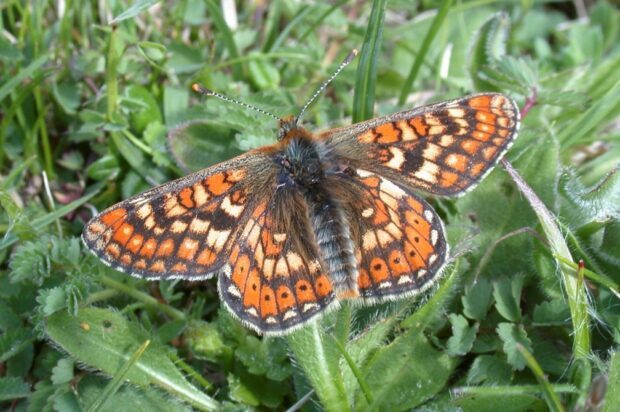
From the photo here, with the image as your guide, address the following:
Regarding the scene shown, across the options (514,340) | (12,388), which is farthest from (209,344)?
(514,340)

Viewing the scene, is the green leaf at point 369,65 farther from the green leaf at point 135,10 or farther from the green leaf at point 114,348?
the green leaf at point 114,348

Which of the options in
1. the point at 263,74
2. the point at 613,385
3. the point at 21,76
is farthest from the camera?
the point at 263,74

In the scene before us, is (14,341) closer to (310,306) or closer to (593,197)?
(310,306)

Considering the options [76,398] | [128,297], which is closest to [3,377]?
[76,398]

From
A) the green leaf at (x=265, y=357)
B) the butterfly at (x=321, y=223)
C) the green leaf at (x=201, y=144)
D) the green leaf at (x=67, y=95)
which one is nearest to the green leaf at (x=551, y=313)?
the butterfly at (x=321, y=223)

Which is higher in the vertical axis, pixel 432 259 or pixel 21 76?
pixel 21 76

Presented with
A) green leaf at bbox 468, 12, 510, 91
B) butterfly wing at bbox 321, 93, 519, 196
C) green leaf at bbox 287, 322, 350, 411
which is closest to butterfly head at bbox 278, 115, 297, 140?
butterfly wing at bbox 321, 93, 519, 196
